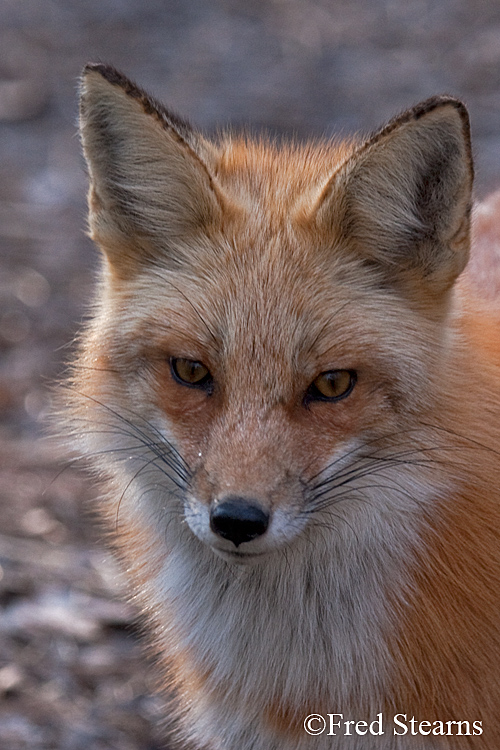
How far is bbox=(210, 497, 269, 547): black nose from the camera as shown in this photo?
2.66 meters

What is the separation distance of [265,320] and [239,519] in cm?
69

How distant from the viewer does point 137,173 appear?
3312mm

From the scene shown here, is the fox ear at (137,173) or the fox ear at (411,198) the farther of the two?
the fox ear at (137,173)

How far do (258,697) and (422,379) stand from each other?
130cm

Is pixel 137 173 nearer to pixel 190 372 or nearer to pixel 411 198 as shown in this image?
pixel 190 372

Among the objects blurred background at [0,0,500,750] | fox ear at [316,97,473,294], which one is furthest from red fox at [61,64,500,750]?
blurred background at [0,0,500,750]

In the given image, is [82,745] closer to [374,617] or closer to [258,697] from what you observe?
[258,697]

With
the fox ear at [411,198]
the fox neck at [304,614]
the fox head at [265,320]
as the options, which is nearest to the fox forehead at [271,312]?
the fox head at [265,320]

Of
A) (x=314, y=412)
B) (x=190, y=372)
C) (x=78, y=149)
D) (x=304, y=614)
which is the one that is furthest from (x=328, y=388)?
(x=78, y=149)

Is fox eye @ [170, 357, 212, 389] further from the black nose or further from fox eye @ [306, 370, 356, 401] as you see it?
the black nose

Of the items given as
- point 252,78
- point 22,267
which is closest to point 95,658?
point 22,267

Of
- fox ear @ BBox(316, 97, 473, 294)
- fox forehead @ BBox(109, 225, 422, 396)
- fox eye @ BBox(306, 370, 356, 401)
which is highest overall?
fox ear @ BBox(316, 97, 473, 294)

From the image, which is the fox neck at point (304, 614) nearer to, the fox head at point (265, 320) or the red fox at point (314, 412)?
the red fox at point (314, 412)

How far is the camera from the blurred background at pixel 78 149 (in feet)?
15.0
